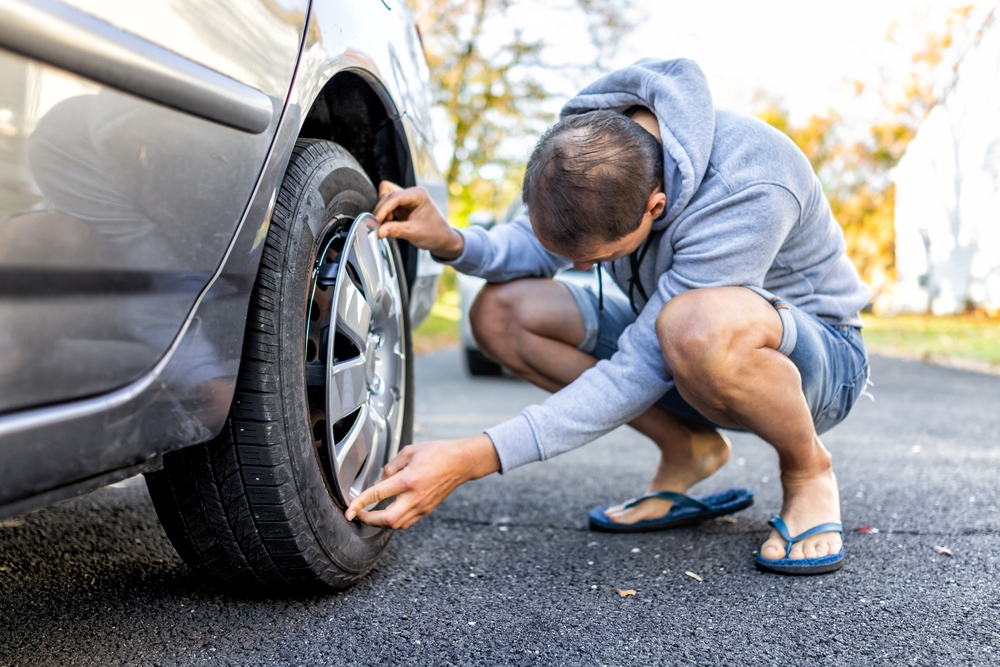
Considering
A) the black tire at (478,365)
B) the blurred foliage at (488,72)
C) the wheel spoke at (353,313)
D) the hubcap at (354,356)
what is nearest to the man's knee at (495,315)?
the hubcap at (354,356)

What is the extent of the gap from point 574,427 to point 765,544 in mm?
497

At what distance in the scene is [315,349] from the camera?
133cm

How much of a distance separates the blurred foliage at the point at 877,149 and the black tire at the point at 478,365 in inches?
590

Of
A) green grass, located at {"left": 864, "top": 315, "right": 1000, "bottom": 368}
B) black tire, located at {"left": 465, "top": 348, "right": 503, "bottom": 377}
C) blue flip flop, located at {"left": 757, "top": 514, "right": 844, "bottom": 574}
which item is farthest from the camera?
green grass, located at {"left": 864, "top": 315, "right": 1000, "bottom": 368}

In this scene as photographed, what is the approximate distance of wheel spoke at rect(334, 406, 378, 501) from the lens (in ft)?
4.43

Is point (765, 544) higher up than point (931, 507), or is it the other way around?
point (765, 544)

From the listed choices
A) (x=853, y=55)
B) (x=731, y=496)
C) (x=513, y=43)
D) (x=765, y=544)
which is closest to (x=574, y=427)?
(x=765, y=544)

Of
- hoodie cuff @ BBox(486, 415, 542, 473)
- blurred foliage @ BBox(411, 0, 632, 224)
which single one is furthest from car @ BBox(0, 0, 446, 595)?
blurred foliage @ BBox(411, 0, 632, 224)

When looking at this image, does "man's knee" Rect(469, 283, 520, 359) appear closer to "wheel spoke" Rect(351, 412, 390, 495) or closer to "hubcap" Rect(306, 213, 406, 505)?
"hubcap" Rect(306, 213, 406, 505)

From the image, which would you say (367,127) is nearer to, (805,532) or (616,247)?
(616,247)

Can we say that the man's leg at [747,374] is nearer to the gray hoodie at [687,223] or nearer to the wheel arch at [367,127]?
the gray hoodie at [687,223]

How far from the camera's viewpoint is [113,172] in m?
0.83

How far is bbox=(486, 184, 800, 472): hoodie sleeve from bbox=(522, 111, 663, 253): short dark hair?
5.4 inches

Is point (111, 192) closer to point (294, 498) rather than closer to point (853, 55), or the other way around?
point (294, 498)
